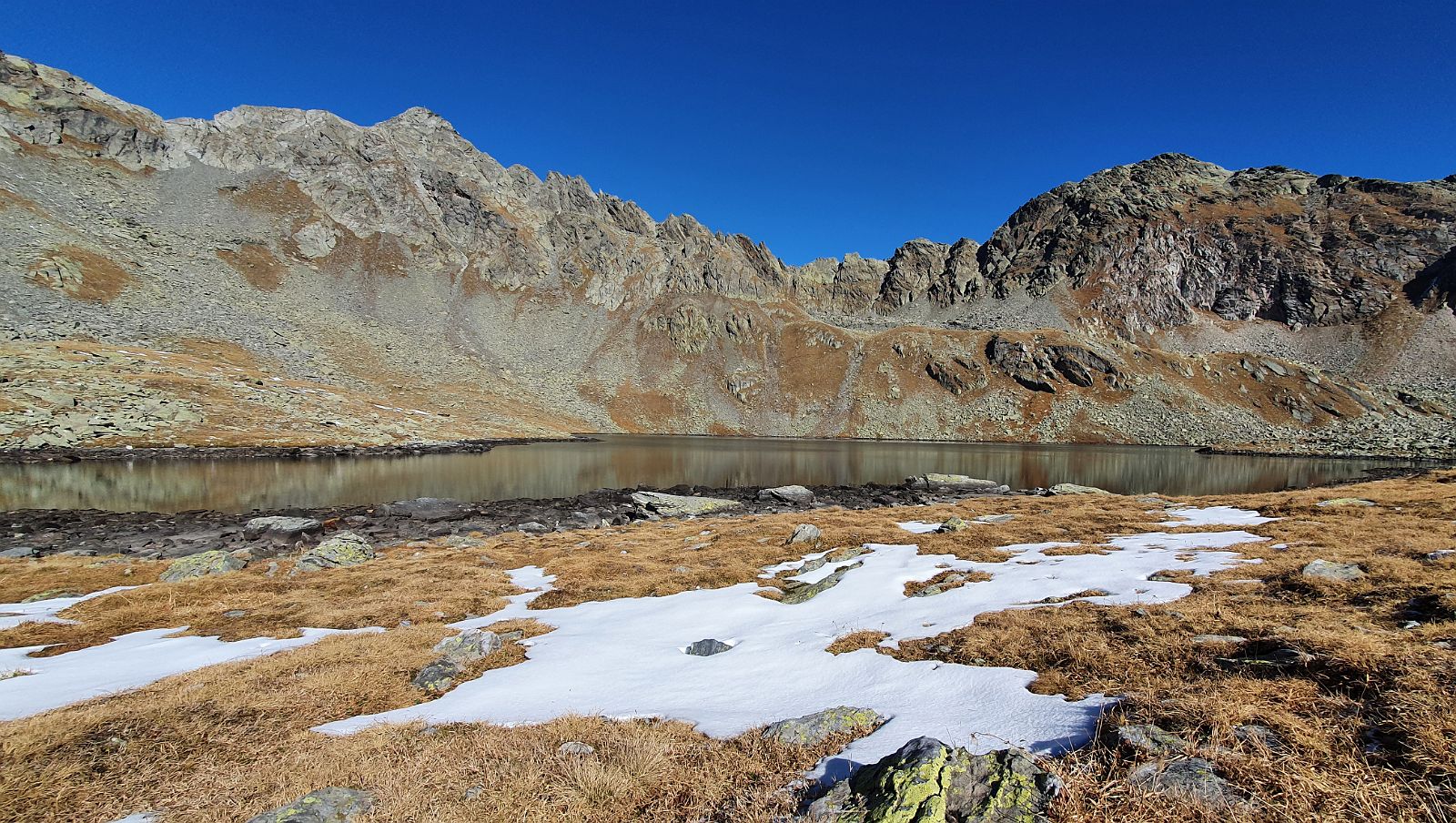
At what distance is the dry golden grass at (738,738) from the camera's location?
4.42 metres

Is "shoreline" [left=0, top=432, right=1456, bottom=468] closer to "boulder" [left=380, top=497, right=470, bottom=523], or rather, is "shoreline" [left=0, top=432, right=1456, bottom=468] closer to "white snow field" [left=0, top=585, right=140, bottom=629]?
"boulder" [left=380, top=497, right=470, bottom=523]

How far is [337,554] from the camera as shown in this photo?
21391mm

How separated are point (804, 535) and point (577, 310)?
483ft

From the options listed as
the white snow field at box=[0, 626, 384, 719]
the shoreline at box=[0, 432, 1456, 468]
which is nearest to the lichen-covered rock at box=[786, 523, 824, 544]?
the white snow field at box=[0, 626, 384, 719]

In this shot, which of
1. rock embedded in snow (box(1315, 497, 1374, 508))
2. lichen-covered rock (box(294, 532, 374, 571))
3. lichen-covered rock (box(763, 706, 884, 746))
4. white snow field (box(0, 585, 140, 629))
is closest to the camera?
lichen-covered rock (box(763, 706, 884, 746))

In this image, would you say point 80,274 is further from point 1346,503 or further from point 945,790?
point 1346,503

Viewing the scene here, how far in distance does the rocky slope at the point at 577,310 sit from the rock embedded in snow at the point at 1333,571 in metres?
78.1

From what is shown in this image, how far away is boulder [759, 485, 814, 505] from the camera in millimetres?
42031

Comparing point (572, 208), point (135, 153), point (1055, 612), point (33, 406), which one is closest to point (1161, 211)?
point (572, 208)

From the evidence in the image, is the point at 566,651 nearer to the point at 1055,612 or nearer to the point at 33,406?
the point at 1055,612

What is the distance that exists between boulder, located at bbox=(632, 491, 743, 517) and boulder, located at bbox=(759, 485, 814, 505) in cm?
459

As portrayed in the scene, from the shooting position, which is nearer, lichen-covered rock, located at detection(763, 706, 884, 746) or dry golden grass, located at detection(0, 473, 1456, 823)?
dry golden grass, located at detection(0, 473, 1456, 823)

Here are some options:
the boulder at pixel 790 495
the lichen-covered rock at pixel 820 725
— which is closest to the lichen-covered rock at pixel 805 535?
the lichen-covered rock at pixel 820 725

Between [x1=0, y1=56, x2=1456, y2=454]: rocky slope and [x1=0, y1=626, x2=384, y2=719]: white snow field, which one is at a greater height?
[x1=0, y1=56, x2=1456, y2=454]: rocky slope
